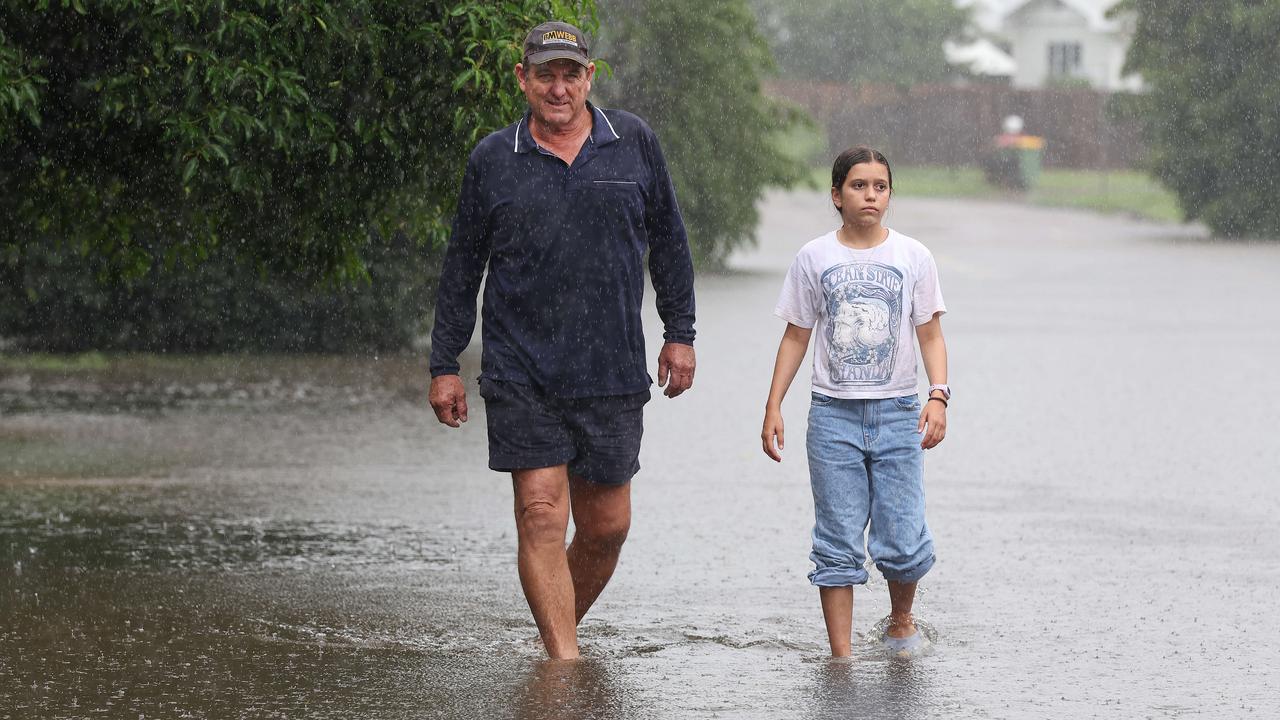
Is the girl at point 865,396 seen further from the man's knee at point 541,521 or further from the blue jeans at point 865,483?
the man's knee at point 541,521

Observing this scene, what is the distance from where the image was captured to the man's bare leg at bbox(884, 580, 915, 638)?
20.2 ft

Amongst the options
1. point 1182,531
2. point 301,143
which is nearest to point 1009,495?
point 1182,531

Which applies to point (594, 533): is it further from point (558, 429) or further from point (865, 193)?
point (865, 193)

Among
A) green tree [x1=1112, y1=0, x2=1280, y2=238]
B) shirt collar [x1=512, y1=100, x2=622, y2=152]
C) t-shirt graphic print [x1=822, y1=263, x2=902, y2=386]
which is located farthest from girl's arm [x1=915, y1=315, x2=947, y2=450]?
green tree [x1=1112, y1=0, x2=1280, y2=238]

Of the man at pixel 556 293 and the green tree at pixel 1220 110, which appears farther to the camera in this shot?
the green tree at pixel 1220 110

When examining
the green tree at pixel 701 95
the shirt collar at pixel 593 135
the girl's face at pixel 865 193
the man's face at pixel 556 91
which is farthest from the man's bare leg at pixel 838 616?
the green tree at pixel 701 95

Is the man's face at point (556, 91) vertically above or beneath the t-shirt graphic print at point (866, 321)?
above

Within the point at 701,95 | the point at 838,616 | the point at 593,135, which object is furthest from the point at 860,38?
the point at 593,135

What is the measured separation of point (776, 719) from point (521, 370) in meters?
1.21

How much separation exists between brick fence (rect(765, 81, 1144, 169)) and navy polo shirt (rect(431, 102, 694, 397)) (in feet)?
175

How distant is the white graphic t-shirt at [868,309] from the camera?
6.03 m

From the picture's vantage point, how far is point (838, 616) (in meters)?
6.06

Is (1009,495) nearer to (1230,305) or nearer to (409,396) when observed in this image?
(409,396)

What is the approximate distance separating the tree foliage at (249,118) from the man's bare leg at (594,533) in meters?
1.73
